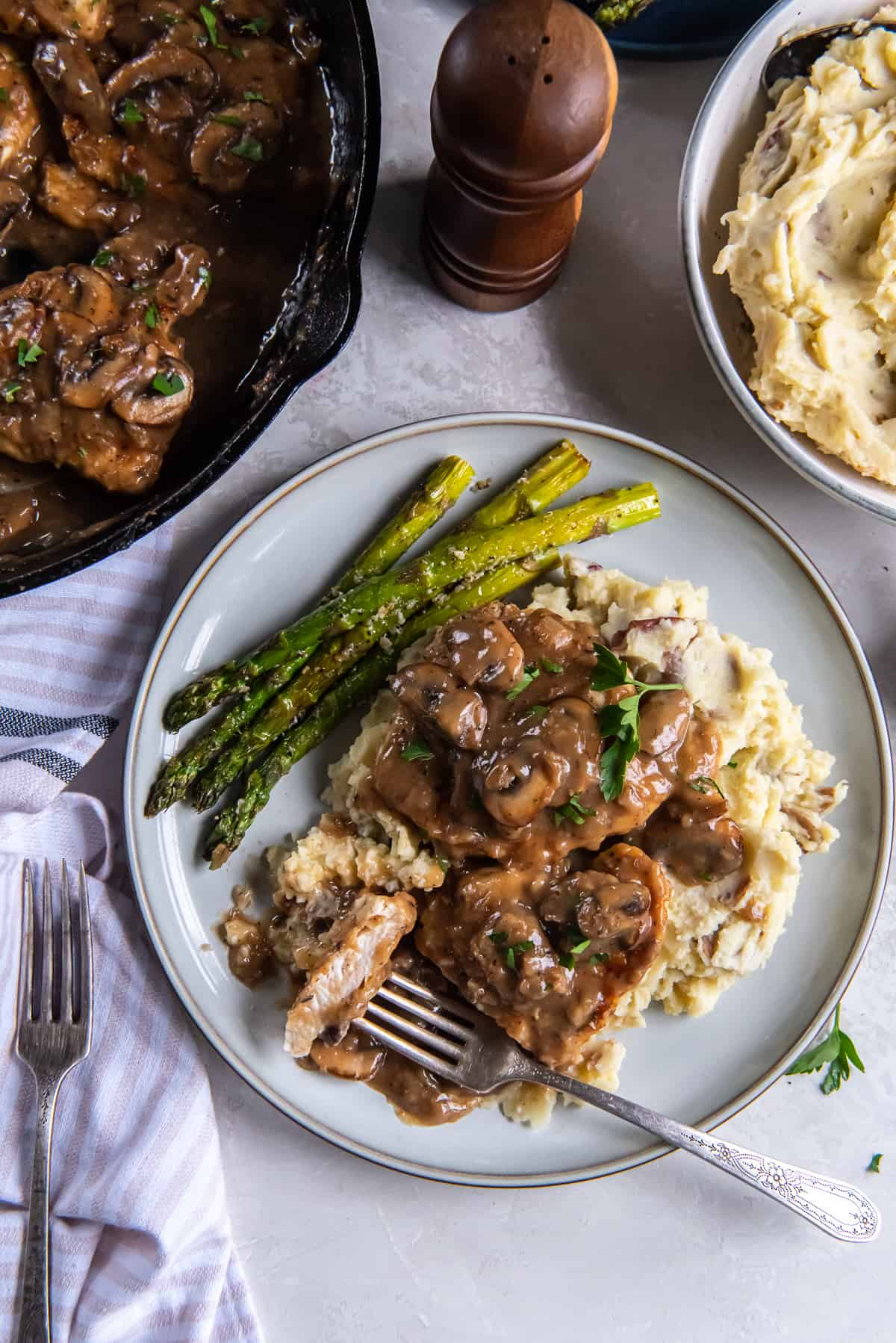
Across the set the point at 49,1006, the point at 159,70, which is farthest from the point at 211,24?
the point at 49,1006

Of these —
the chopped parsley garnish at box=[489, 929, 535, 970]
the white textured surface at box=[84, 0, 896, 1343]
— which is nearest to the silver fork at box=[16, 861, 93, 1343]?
the white textured surface at box=[84, 0, 896, 1343]

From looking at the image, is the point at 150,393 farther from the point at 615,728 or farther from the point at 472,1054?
the point at 472,1054

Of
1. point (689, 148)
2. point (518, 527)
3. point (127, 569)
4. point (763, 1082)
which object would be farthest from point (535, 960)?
point (689, 148)

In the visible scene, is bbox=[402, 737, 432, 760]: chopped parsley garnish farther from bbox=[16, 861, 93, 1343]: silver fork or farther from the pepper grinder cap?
the pepper grinder cap

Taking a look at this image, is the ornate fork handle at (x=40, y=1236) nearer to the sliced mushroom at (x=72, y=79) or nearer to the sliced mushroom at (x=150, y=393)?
the sliced mushroom at (x=150, y=393)

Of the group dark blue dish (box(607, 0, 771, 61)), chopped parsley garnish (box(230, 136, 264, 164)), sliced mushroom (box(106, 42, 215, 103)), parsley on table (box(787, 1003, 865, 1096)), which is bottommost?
parsley on table (box(787, 1003, 865, 1096))

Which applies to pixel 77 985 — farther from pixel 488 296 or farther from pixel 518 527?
pixel 488 296
